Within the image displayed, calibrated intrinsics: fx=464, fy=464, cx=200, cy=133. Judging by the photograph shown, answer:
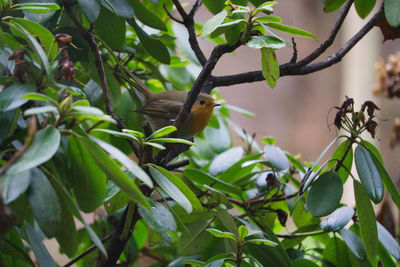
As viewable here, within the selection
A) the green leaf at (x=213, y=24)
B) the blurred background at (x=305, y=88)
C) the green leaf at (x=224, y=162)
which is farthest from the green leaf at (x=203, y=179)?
the blurred background at (x=305, y=88)

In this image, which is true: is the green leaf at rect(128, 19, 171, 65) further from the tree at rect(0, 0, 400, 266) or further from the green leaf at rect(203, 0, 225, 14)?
the green leaf at rect(203, 0, 225, 14)

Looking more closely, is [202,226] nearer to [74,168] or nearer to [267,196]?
[267,196]

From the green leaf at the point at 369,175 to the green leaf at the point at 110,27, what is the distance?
445mm

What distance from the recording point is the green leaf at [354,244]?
2.78 ft

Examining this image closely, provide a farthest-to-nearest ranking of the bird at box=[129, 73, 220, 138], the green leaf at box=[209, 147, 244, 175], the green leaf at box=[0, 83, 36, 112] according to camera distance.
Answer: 1. the bird at box=[129, 73, 220, 138]
2. the green leaf at box=[209, 147, 244, 175]
3. the green leaf at box=[0, 83, 36, 112]

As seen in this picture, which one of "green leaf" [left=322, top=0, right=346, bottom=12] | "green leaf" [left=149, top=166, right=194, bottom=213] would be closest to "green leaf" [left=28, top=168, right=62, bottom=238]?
"green leaf" [left=149, top=166, right=194, bottom=213]

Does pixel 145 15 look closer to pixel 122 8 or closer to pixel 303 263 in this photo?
pixel 122 8

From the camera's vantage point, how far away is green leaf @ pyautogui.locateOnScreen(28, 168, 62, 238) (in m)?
0.48

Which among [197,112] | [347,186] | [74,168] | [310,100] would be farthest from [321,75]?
[74,168]

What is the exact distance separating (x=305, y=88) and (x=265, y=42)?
9.22ft

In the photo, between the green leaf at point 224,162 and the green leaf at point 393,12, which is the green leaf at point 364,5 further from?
the green leaf at point 224,162

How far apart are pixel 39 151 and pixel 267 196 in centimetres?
67

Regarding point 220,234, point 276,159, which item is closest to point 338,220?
point 276,159

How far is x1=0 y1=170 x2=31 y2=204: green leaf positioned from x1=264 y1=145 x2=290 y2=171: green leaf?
0.55m
